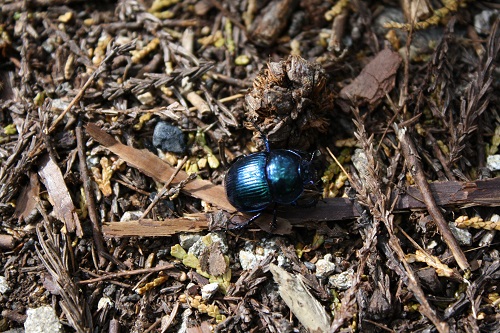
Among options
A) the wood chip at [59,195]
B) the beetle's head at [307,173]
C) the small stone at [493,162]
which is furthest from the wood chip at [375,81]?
the wood chip at [59,195]

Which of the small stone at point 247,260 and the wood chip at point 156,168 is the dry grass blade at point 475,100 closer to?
the small stone at point 247,260

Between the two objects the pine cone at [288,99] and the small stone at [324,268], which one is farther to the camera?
the pine cone at [288,99]

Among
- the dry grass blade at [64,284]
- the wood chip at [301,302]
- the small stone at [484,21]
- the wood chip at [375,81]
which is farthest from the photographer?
the small stone at [484,21]

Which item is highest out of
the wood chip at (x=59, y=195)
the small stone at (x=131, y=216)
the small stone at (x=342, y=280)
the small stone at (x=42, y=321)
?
the wood chip at (x=59, y=195)

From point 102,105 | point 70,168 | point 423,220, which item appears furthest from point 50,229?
point 423,220

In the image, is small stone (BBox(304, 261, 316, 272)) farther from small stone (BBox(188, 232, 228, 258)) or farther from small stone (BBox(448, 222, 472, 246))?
small stone (BBox(448, 222, 472, 246))

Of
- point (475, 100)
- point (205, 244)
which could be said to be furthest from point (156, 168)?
point (475, 100)

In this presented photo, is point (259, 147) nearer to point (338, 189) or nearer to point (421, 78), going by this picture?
point (338, 189)

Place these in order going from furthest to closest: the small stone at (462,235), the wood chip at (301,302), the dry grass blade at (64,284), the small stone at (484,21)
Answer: the small stone at (484,21) → the small stone at (462,235) → the dry grass blade at (64,284) → the wood chip at (301,302)

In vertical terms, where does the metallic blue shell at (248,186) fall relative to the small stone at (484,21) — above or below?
below
